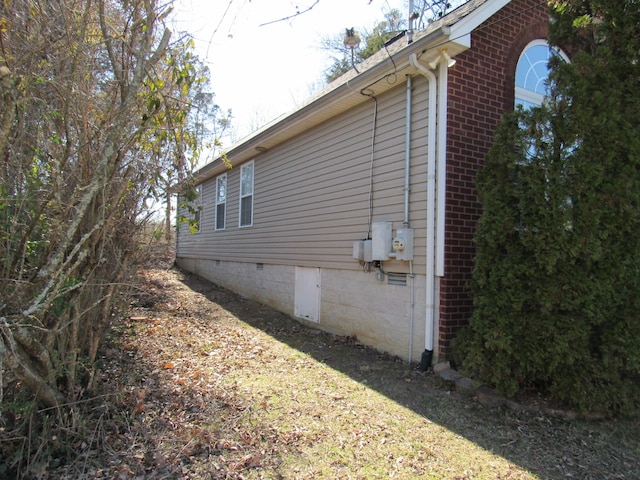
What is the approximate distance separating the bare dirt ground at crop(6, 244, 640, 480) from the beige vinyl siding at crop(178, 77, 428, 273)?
1778 millimetres

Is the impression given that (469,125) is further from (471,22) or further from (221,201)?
(221,201)

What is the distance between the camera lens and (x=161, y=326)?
22.8 ft

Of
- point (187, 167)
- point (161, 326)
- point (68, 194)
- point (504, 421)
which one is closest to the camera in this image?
point (68, 194)

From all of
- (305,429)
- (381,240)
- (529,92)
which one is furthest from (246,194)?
(305,429)

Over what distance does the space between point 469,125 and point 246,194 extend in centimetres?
645

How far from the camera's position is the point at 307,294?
7.82 meters

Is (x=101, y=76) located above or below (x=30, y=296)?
above

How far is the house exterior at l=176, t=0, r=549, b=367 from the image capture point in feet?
16.7

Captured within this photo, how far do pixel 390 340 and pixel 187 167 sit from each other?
3430 mm

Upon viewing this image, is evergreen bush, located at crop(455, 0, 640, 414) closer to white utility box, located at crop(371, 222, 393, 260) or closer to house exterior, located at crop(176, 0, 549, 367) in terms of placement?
house exterior, located at crop(176, 0, 549, 367)

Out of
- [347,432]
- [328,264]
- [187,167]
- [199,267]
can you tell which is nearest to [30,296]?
[187,167]

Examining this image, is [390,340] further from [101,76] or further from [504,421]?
[101,76]

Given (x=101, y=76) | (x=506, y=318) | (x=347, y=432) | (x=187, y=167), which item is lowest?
(x=347, y=432)

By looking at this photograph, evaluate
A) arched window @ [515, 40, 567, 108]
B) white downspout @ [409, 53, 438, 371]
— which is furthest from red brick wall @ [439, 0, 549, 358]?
arched window @ [515, 40, 567, 108]
